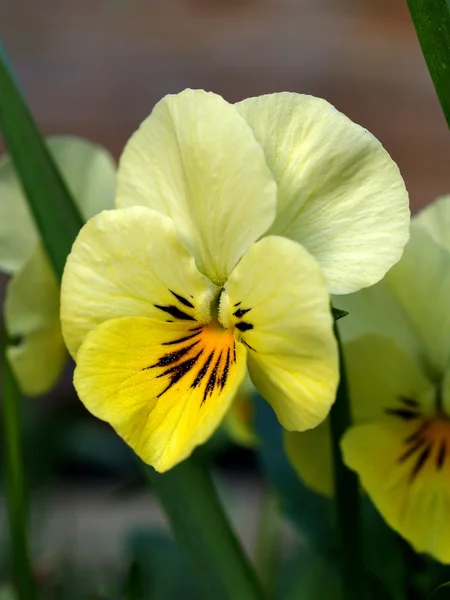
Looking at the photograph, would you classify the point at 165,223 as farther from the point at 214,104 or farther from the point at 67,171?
the point at 67,171

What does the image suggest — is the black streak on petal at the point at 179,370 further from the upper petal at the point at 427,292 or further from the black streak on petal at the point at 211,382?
the upper petal at the point at 427,292

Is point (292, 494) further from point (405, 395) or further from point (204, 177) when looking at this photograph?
point (204, 177)

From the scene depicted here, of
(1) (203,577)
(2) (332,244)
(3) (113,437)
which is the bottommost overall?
(3) (113,437)

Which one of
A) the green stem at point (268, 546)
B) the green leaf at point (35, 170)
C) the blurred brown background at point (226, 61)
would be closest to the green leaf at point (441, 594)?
the green leaf at point (35, 170)

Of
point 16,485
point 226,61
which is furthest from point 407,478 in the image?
point 226,61

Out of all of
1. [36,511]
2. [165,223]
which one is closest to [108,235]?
[165,223]

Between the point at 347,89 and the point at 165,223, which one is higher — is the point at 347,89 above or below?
below

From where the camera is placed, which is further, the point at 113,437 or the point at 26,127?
the point at 113,437
